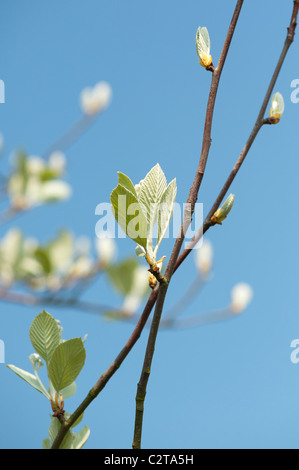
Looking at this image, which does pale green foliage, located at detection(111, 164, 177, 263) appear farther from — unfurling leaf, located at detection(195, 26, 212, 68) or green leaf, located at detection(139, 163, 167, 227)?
unfurling leaf, located at detection(195, 26, 212, 68)

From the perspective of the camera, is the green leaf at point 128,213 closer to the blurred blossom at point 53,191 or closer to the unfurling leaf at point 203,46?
the unfurling leaf at point 203,46

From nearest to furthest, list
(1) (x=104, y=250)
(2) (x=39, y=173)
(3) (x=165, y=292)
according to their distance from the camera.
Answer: (3) (x=165, y=292) < (2) (x=39, y=173) < (1) (x=104, y=250)

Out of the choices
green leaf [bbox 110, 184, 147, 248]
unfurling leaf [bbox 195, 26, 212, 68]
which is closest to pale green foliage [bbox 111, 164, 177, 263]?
green leaf [bbox 110, 184, 147, 248]

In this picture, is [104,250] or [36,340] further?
[104,250]

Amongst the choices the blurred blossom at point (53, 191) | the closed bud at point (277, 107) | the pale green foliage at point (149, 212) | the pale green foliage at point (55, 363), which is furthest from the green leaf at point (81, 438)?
the blurred blossom at point (53, 191)

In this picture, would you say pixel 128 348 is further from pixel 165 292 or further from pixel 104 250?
pixel 104 250

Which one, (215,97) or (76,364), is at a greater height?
(215,97)
